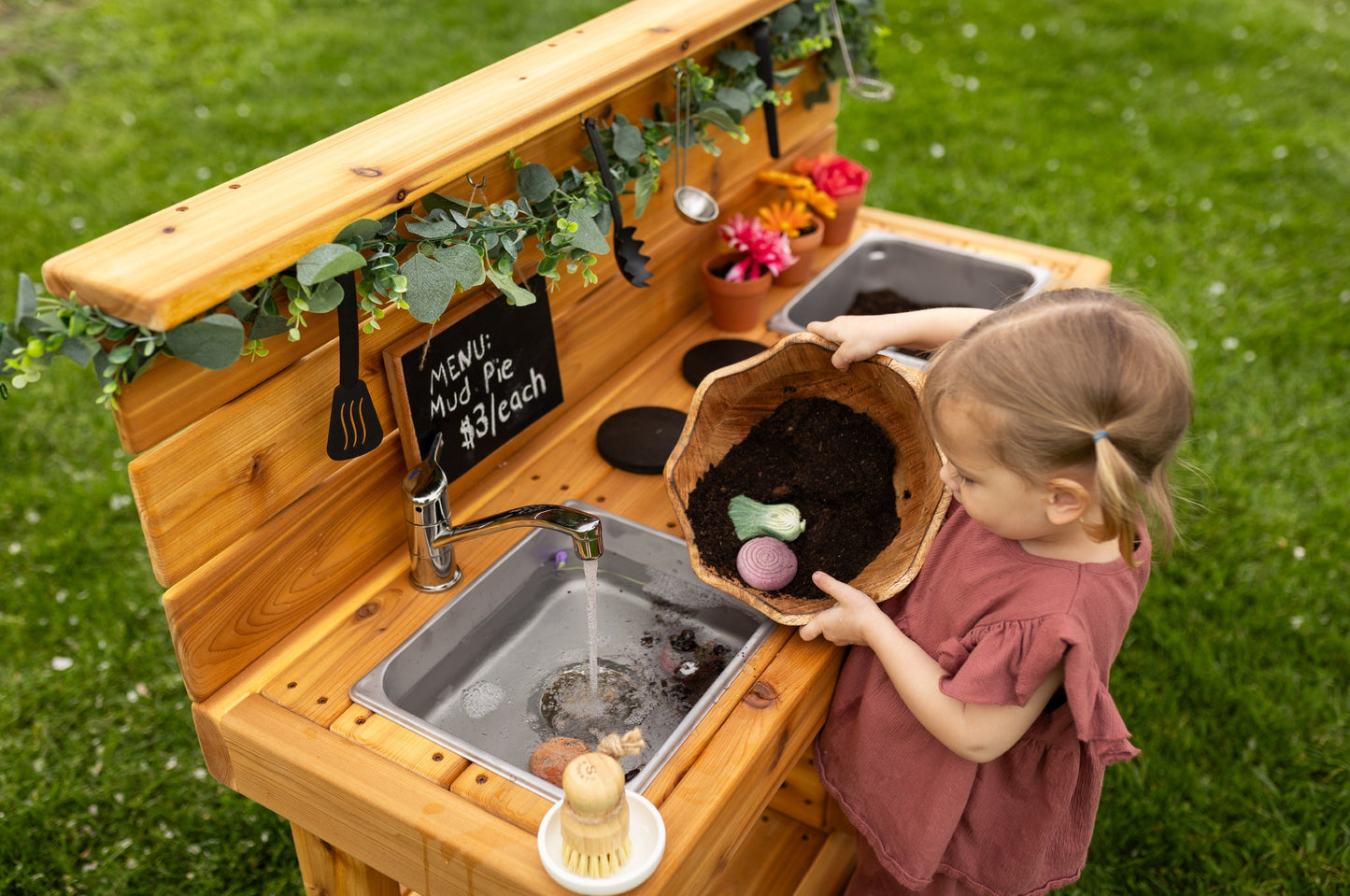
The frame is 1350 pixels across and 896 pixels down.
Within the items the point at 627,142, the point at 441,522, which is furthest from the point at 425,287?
the point at 627,142

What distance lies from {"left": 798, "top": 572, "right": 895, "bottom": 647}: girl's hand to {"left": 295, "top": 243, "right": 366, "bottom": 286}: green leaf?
80cm

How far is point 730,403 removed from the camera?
1.86 m

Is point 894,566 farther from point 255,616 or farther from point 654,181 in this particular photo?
point 255,616

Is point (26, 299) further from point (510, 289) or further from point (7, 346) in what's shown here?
point (510, 289)

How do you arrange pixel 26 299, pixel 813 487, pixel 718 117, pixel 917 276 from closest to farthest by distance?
pixel 26 299 < pixel 813 487 < pixel 718 117 < pixel 917 276

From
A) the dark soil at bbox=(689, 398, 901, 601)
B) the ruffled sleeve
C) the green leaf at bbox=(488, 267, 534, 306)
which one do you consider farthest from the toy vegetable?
the green leaf at bbox=(488, 267, 534, 306)

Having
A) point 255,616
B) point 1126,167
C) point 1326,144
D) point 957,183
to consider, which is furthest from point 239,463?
point 1326,144

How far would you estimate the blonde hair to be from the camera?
4.14 ft

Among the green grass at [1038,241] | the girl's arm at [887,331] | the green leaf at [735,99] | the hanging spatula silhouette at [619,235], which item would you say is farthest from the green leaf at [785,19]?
the green grass at [1038,241]

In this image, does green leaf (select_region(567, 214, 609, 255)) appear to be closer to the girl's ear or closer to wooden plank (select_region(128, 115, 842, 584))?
wooden plank (select_region(128, 115, 842, 584))

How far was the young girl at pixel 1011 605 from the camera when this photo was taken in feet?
4.18

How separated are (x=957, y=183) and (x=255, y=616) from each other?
3.77 m

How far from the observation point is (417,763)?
1422 mm

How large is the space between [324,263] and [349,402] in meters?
0.27
